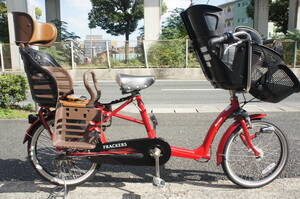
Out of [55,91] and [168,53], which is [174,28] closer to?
[168,53]

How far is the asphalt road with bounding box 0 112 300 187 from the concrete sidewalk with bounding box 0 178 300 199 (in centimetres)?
20

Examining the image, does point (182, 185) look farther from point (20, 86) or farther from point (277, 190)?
point (20, 86)

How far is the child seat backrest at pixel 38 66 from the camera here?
2.48 meters

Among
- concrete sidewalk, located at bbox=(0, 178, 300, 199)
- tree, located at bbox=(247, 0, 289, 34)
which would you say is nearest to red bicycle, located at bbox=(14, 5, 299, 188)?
concrete sidewalk, located at bbox=(0, 178, 300, 199)

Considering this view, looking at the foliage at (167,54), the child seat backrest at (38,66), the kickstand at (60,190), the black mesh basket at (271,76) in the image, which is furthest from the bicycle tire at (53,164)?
the foliage at (167,54)

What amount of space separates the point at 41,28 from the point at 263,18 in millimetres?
22772

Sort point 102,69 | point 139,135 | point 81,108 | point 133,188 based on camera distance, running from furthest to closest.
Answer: point 102,69
point 139,135
point 133,188
point 81,108

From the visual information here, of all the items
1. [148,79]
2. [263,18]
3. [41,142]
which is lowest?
[41,142]

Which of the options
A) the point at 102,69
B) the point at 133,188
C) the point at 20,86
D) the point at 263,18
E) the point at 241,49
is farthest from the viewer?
the point at 263,18

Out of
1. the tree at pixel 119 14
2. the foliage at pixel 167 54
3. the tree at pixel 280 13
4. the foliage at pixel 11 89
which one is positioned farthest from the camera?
the tree at pixel 280 13

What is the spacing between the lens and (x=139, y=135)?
4.72 meters

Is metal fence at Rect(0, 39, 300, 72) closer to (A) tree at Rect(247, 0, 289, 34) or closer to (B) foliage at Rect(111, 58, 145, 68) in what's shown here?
(B) foliage at Rect(111, 58, 145, 68)

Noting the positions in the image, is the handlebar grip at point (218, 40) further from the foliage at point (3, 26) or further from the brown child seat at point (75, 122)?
the foliage at point (3, 26)

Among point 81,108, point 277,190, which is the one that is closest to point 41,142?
point 81,108
